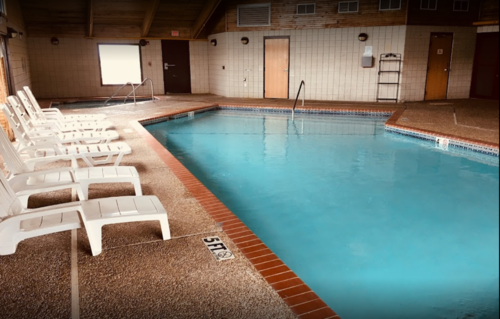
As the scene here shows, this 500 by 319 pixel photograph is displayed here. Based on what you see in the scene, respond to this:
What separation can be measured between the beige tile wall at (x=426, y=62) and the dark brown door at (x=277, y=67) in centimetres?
351

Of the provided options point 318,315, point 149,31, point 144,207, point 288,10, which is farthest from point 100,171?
point 149,31

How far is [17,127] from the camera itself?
16.3 feet

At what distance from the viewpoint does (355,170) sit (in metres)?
5.52

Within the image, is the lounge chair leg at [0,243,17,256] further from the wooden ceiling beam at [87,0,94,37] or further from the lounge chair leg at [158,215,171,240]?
the wooden ceiling beam at [87,0,94,37]

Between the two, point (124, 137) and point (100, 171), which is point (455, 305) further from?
point (124, 137)

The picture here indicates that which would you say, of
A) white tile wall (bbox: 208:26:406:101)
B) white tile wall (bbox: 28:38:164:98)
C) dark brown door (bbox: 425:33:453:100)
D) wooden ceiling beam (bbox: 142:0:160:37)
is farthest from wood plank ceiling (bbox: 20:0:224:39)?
dark brown door (bbox: 425:33:453:100)

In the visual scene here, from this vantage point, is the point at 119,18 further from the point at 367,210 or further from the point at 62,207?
the point at 62,207

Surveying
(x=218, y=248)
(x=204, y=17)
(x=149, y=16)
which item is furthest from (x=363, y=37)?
(x=218, y=248)

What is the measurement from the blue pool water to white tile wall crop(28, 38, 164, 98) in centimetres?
669

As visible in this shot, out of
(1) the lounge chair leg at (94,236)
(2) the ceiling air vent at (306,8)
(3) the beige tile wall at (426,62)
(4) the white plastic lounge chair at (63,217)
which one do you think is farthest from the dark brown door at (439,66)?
(1) the lounge chair leg at (94,236)

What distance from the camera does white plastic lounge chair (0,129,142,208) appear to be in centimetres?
301

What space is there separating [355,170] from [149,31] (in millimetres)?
10420

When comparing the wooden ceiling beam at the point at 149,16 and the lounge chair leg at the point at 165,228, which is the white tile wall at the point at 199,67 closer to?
the wooden ceiling beam at the point at 149,16

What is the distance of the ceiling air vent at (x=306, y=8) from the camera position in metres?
11.3
